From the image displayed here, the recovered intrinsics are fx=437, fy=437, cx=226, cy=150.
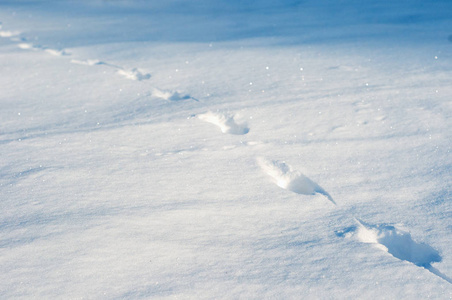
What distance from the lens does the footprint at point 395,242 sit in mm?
1156

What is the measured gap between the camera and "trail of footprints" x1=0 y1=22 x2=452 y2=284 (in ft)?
3.83

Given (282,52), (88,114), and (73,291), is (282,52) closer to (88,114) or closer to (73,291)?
(88,114)

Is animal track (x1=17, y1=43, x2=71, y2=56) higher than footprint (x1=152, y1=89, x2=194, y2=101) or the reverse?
higher

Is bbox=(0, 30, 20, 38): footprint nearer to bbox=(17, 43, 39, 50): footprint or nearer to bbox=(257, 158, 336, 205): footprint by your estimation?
bbox=(17, 43, 39, 50): footprint

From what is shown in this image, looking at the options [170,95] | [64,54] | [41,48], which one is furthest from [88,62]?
[170,95]

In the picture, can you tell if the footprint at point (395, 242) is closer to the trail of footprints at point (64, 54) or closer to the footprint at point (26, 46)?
the trail of footprints at point (64, 54)

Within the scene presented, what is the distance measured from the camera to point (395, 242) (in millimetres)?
1203

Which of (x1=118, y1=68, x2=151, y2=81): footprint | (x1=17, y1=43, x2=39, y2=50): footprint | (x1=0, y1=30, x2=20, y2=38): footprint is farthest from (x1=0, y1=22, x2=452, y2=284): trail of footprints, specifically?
(x1=0, y1=30, x2=20, y2=38): footprint

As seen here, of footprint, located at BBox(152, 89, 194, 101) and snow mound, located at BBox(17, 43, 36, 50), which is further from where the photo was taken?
snow mound, located at BBox(17, 43, 36, 50)

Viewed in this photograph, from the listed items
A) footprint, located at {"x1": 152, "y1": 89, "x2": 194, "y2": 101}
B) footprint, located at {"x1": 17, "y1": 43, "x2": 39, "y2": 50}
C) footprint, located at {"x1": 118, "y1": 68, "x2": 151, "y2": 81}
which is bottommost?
footprint, located at {"x1": 152, "y1": 89, "x2": 194, "y2": 101}

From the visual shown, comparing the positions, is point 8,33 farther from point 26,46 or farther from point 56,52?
point 56,52

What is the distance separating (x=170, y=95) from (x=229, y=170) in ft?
2.80

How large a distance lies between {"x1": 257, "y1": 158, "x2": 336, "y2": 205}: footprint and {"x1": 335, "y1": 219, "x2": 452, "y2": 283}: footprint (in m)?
0.17

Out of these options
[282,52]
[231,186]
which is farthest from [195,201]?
[282,52]
